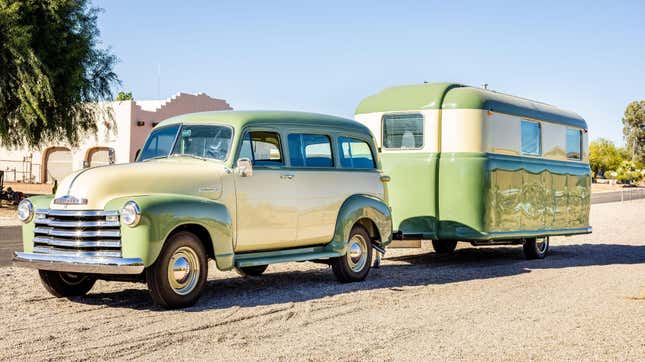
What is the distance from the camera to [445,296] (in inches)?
391

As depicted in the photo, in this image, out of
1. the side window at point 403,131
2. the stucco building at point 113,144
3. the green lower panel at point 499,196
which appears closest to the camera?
the green lower panel at point 499,196

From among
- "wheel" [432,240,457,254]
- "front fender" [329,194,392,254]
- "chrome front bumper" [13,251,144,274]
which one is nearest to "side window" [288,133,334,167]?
"front fender" [329,194,392,254]

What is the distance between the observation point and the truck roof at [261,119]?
9.60 meters

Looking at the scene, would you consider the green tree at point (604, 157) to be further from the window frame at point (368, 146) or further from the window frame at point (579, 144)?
the window frame at point (368, 146)

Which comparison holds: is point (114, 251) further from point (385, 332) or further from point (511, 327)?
point (511, 327)

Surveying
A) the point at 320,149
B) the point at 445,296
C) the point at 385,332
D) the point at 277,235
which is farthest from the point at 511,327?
the point at 320,149

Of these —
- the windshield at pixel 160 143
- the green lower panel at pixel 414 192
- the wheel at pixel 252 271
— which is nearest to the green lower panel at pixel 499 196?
the green lower panel at pixel 414 192

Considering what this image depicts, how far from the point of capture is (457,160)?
13.4m

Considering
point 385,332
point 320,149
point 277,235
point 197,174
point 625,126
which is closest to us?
point 385,332

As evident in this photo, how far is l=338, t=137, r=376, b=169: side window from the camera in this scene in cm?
1111

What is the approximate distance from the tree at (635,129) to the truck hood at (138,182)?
133m

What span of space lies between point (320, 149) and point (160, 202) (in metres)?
3.15

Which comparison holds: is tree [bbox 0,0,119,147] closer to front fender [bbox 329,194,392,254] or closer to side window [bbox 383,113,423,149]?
side window [bbox 383,113,423,149]

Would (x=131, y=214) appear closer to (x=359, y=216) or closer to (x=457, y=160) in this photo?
(x=359, y=216)
